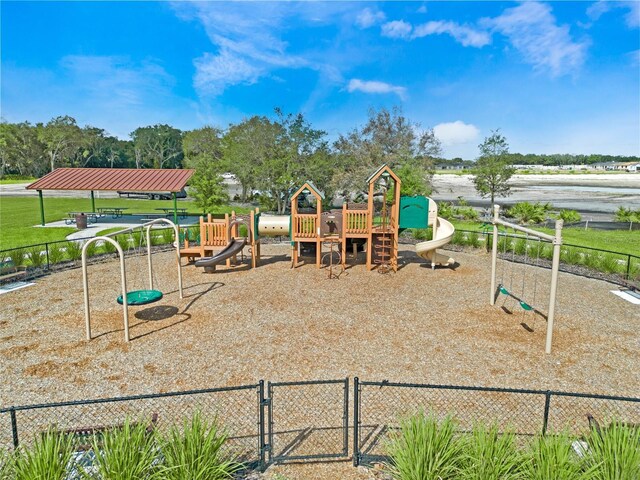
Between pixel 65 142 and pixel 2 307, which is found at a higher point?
pixel 65 142

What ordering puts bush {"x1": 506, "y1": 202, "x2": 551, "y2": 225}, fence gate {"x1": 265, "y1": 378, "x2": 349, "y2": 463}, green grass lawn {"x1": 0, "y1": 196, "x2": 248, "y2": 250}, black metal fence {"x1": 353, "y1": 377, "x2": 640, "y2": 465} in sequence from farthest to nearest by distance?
bush {"x1": 506, "y1": 202, "x2": 551, "y2": 225} → green grass lawn {"x1": 0, "y1": 196, "x2": 248, "y2": 250} → black metal fence {"x1": 353, "y1": 377, "x2": 640, "y2": 465} → fence gate {"x1": 265, "y1": 378, "x2": 349, "y2": 463}

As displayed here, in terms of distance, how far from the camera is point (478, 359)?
748 cm

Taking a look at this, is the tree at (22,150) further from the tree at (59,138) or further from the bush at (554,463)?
the bush at (554,463)

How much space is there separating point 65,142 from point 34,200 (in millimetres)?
39047

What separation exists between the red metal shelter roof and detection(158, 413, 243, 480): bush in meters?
21.3

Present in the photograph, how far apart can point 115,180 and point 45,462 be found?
2521cm

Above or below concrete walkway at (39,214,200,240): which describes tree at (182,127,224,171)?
above

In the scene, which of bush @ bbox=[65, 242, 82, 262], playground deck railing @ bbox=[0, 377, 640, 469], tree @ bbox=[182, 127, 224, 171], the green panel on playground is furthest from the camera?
tree @ bbox=[182, 127, 224, 171]

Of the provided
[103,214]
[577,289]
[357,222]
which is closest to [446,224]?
[357,222]

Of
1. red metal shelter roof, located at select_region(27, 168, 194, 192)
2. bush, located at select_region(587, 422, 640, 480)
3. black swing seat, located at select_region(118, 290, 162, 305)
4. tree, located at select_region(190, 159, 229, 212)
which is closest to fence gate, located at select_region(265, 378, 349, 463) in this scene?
bush, located at select_region(587, 422, 640, 480)

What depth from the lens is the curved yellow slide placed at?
45.0 ft

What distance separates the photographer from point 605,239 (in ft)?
68.4

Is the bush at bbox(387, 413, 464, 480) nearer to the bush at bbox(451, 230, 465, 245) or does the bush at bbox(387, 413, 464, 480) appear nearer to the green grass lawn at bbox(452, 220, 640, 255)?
the green grass lawn at bbox(452, 220, 640, 255)

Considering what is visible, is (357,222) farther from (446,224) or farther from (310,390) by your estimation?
(310,390)
